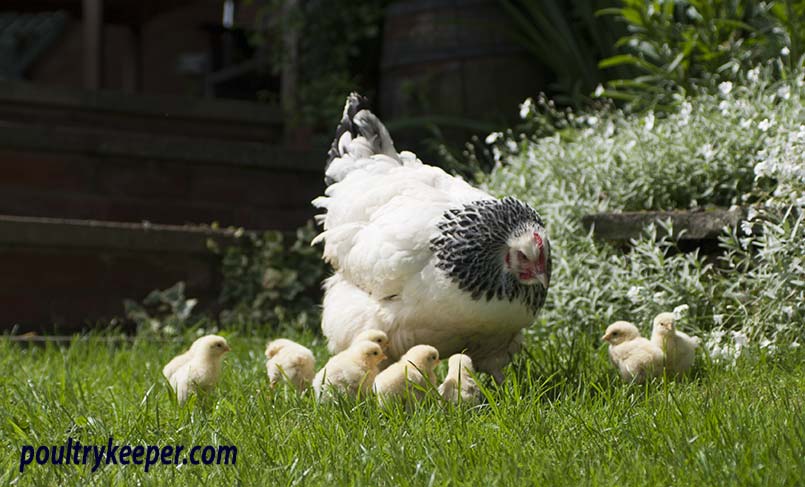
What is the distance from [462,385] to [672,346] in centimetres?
73

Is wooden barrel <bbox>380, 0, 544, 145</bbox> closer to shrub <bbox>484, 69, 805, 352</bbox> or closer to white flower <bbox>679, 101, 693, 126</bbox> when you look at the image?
shrub <bbox>484, 69, 805, 352</bbox>

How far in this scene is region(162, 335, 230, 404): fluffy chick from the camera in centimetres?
294

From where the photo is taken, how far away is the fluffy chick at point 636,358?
9.79ft

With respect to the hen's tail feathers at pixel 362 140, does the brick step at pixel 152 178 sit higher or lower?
lower

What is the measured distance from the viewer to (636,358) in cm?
299

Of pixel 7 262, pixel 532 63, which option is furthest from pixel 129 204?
Answer: pixel 532 63

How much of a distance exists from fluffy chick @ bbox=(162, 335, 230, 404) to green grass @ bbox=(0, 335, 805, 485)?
0.06 metres

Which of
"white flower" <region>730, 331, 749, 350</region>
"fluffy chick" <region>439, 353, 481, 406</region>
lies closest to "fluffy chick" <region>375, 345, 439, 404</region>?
→ "fluffy chick" <region>439, 353, 481, 406</region>

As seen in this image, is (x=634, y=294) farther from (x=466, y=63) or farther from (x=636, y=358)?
(x=466, y=63)

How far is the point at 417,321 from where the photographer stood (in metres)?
3.08

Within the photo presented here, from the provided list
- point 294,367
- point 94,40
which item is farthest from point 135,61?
point 294,367

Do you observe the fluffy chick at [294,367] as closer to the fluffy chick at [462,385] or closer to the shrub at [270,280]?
the fluffy chick at [462,385]

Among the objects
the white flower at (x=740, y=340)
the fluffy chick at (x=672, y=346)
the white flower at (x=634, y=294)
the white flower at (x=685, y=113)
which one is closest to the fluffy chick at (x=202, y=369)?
the fluffy chick at (x=672, y=346)

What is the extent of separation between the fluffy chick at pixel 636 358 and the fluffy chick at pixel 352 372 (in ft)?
2.53
